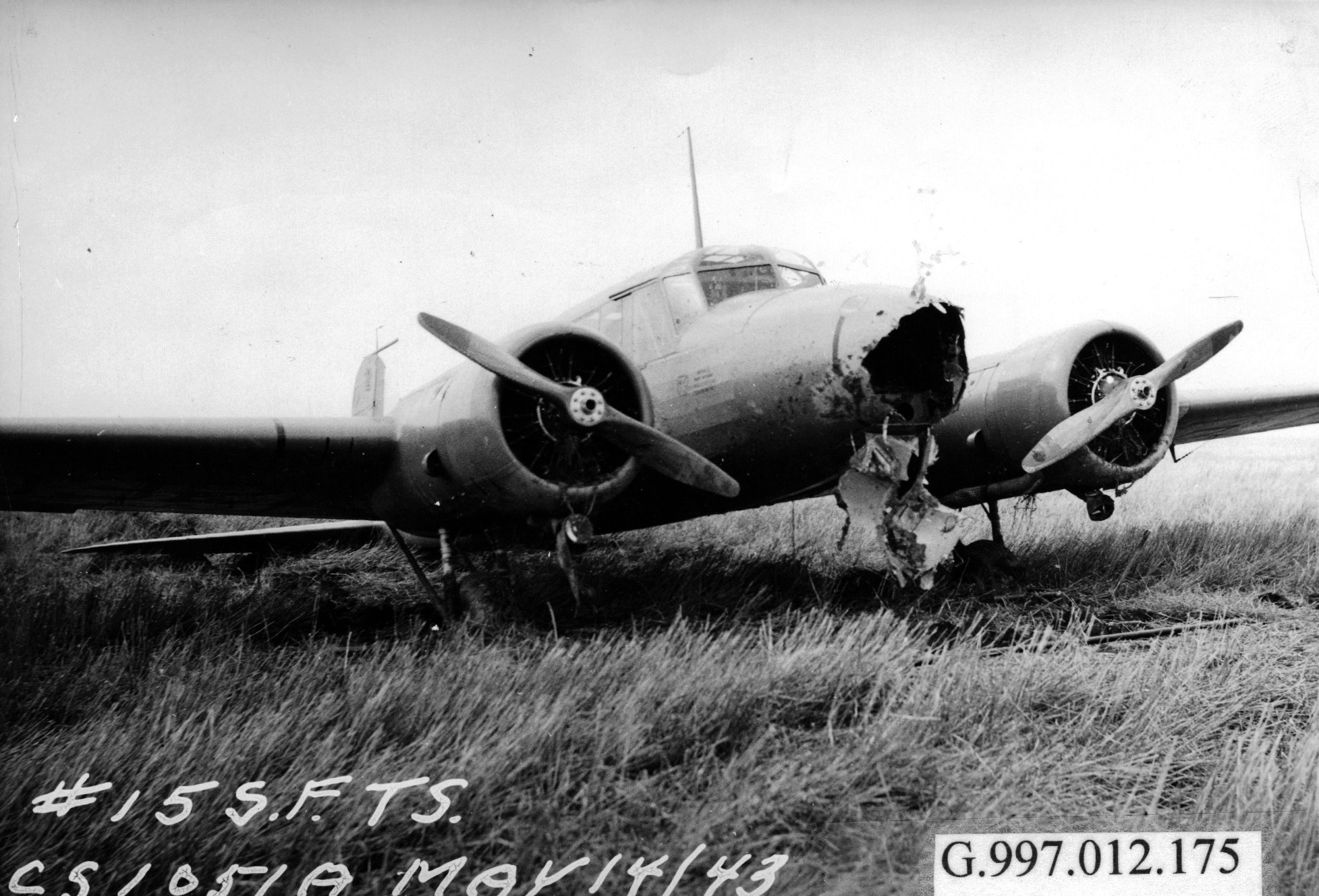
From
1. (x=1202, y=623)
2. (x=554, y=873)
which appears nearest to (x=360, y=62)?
(x=554, y=873)

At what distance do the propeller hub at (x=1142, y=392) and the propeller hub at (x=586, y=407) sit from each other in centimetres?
385

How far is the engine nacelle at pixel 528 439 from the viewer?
4777 millimetres

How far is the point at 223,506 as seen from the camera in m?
6.37

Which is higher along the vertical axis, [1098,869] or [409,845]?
[409,845]

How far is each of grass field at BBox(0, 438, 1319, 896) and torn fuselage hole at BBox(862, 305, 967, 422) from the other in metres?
1.25

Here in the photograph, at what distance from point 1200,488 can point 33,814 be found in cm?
1255

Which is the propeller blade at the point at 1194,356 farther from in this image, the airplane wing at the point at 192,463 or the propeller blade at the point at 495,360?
the airplane wing at the point at 192,463

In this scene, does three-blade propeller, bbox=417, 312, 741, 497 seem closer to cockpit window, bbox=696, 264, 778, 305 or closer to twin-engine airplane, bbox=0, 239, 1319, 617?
twin-engine airplane, bbox=0, 239, 1319, 617

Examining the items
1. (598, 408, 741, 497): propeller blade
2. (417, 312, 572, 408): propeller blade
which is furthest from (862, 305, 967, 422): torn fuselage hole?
(417, 312, 572, 408): propeller blade

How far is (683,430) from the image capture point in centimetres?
559

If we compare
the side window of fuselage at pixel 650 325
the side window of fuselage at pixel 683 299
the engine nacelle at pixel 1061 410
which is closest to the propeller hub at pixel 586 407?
the side window of fuselage at pixel 650 325

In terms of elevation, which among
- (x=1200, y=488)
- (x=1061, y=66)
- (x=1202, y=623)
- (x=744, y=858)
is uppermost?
(x=1061, y=66)

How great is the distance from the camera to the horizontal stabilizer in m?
8.12

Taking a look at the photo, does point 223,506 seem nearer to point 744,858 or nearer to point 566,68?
point 566,68
